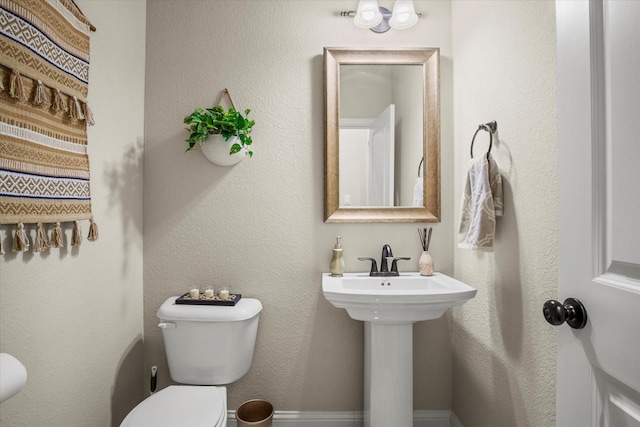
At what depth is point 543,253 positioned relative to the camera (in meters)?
1.09

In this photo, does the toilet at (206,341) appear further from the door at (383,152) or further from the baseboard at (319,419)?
the door at (383,152)

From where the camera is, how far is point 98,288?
1.42 m

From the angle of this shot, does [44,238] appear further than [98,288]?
No

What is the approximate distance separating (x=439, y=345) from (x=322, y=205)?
0.98 metres

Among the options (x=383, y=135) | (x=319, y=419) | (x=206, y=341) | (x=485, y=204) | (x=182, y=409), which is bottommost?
(x=319, y=419)

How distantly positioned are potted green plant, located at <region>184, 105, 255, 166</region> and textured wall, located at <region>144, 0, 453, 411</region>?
0.11 m

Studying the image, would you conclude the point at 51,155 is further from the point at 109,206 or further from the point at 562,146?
the point at 562,146

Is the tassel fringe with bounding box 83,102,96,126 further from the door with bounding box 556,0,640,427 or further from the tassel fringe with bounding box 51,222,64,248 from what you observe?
the door with bounding box 556,0,640,427

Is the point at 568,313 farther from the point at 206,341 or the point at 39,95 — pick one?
the point at 39,95

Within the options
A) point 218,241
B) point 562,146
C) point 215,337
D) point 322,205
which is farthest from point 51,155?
point 562,146

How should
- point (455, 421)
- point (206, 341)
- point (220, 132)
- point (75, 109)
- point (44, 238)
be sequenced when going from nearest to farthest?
point (44, 238), point (75, 109), point (206, 341), point (220, 132), point (455, 421)

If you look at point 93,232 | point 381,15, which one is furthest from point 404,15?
point 93,232

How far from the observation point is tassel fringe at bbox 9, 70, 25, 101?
38.1 inches

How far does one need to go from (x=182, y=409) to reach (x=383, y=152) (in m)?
1.43
